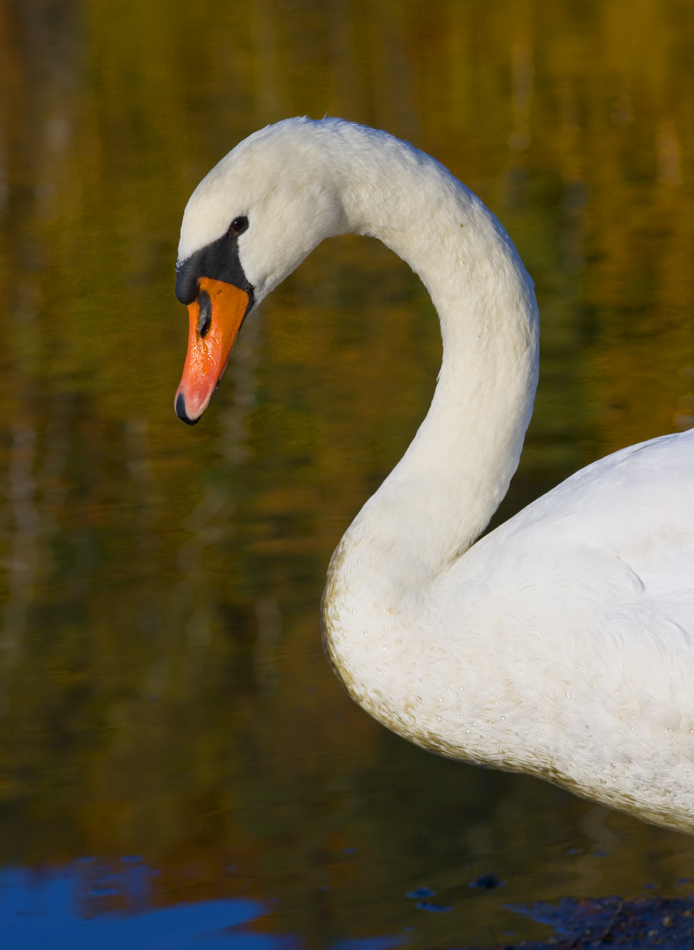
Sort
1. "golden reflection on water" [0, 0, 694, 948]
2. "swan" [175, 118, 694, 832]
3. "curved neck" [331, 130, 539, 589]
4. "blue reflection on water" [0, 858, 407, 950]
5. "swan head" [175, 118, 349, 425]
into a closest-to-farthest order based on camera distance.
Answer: "swan" [175, 118, 694, 832]
"swan head" [175, 118, 349, 425]
"curved neck" [331, 130, 539, 589]
"blue reflection on water" [0, 858, 407, 950]
"golden reflection on water" [0, 0, 694, 948]

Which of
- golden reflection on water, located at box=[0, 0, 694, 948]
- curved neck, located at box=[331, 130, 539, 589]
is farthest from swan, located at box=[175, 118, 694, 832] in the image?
golden reflection on water, located at box=[0, 0, 694, 948]

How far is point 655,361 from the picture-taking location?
24.0 feet

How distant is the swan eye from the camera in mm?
2820

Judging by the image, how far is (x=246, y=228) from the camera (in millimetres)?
2840

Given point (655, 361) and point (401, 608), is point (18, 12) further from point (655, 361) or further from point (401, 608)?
point (401, 608)

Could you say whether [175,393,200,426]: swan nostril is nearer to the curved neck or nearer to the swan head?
the swan head

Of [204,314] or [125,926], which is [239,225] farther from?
[125,926]

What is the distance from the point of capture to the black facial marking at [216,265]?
283 centimetres

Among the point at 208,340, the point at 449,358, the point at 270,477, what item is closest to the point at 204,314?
the point at 208,340

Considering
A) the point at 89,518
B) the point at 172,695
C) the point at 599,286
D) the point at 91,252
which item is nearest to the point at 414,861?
the point at 172,695

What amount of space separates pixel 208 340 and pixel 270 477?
10.6 feet

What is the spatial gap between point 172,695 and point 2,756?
1.87 feet

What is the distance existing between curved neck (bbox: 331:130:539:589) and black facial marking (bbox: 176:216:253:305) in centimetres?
26

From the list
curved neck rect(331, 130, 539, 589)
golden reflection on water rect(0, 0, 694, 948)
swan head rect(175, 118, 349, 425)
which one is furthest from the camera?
golden reflection on water rect(0, 0, 694, 948)
